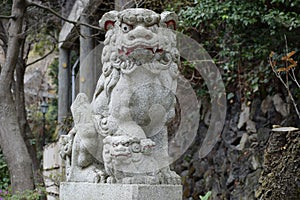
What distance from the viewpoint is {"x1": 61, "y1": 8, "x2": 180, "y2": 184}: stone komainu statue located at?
361cm

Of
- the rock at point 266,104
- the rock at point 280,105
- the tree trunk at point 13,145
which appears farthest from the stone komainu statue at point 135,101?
the rock at point 266,104

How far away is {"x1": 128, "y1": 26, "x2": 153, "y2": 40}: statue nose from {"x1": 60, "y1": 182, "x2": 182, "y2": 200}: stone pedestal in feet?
3.62

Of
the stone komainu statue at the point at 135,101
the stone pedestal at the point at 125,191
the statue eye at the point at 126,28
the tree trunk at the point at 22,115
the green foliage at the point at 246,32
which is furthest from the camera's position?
the tree trunk at the point at 22,115

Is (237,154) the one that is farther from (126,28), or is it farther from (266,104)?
(126,28)

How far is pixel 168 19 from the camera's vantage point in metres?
3.85

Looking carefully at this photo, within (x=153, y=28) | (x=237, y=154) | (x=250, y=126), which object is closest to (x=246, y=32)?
(x=250, y=126)

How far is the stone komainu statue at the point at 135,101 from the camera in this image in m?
3.61

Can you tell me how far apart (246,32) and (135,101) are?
3.84 m

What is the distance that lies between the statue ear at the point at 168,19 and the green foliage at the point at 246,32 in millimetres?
2595

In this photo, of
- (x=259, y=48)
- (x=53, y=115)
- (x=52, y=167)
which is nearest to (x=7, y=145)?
(x=52, y=167)

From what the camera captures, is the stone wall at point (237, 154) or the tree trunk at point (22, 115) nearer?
the stone wall at point (237, 154)

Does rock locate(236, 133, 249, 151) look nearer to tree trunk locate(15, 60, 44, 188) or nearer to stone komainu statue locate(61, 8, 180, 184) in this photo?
tree trunk locate(15, 60, 44, 188)

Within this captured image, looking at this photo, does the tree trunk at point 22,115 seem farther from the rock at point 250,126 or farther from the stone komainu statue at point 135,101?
the stone komainu statue at point 135,101

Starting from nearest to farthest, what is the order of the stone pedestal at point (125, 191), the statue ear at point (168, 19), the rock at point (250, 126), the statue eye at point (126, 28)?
the stone pedestal at point (125, 191) < the statue eye at point (126, 28) < the statue ear at point (168, 19) < the rock at point (250, 126)
